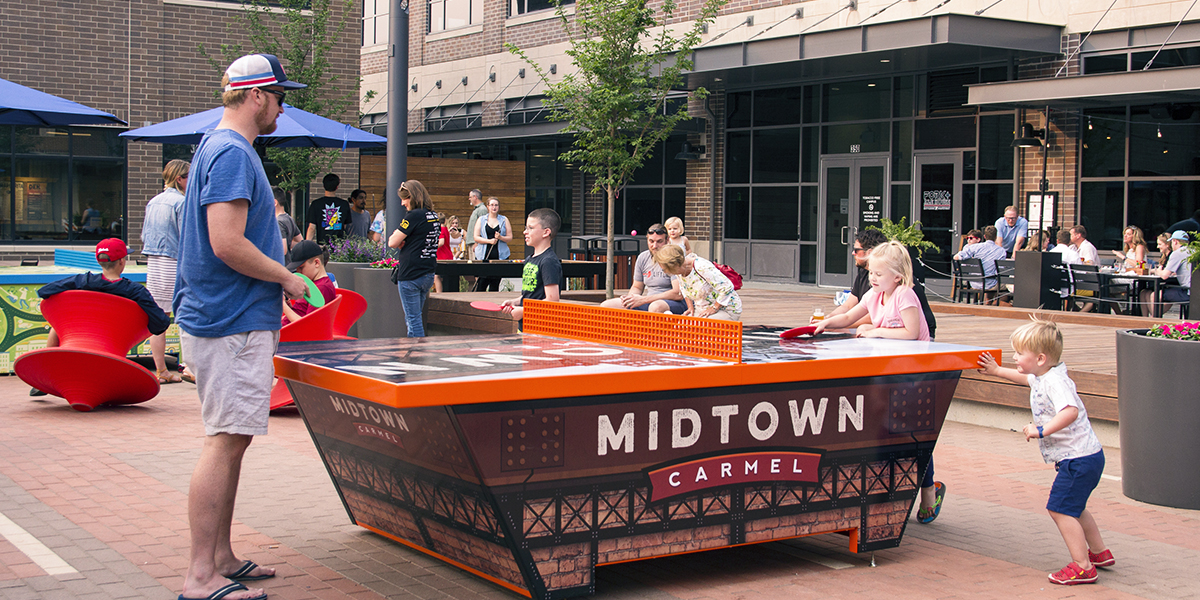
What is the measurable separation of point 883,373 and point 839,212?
18322mm

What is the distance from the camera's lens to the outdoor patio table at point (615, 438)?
14.5 feet

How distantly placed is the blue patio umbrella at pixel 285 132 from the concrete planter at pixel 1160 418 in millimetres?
10031

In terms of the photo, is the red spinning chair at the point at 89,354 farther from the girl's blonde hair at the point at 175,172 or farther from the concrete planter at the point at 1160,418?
the concrete planter at the point at 1160,418

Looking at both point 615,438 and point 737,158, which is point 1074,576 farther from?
point 737,158

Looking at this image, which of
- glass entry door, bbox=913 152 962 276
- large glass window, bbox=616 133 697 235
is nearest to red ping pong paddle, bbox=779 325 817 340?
glass entry door, bbox=913 152 962 276

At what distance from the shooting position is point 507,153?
108 feet

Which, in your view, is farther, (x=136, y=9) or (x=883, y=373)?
(x=136, y=9)

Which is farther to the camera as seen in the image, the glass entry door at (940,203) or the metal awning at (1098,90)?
the glass entry door at (940,203)

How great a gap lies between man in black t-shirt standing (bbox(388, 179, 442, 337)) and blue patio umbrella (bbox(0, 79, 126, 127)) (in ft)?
13.2

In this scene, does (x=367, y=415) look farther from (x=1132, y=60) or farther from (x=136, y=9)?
(x=136, y=9)

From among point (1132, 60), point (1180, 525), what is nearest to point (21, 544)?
point (1180, 525)

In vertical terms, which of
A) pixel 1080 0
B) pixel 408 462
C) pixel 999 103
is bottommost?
pixel 408 462

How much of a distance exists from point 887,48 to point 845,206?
5.29 meters

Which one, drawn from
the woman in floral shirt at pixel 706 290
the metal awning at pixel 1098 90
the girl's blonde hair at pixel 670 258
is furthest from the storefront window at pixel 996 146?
the girl's blonde hair at pixel 670 258
